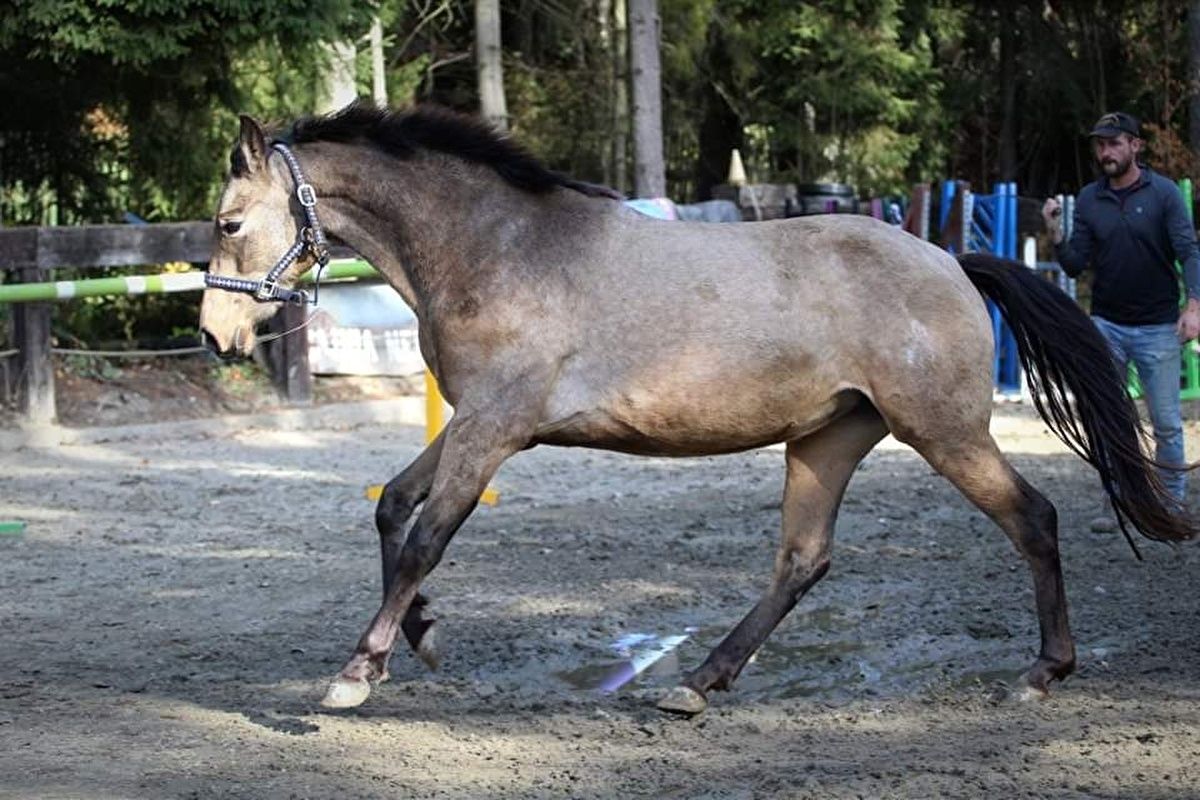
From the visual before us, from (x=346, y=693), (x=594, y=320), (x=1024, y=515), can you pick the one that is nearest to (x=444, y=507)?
(x=346, y=693)

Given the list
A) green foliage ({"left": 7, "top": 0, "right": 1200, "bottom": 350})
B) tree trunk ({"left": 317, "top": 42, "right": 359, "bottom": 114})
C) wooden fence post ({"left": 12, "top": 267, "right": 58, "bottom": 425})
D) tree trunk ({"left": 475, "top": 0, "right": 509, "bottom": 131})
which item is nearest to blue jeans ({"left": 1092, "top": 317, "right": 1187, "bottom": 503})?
green foliage ({"left": 7, "top": 0, "right": 1200, "bottom": 350})

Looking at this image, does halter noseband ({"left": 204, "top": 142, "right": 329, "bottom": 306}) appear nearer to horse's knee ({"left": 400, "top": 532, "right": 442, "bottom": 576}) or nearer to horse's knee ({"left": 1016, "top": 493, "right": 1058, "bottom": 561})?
horse's knee ({"left": 400, "top": 532, "right": 442, "bottom": 576})

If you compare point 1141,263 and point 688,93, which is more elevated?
point 688,93

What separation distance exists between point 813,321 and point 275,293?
1807 mm

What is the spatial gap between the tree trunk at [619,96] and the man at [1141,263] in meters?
10.9

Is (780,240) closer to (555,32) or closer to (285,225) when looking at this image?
(285,225)

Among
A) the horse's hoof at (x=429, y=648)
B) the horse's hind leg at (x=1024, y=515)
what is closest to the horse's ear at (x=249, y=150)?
the horse's hoof at (x=429, y=648)

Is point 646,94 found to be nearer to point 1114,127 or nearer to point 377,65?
point 377,65

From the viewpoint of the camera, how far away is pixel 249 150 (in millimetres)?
5426

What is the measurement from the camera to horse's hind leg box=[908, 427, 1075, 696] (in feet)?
18.1

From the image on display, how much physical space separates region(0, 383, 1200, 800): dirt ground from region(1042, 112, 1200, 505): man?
84 cm

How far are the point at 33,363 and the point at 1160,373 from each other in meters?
7.71

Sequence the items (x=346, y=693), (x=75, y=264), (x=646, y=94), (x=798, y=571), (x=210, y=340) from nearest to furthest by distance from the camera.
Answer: (x=346, y=693)
(x=210, y=340)
(x=798, y=571)
(x=75, y=264)
(x=646, y=94)

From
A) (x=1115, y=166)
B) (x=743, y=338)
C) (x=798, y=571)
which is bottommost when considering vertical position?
(x=798, y=571)
